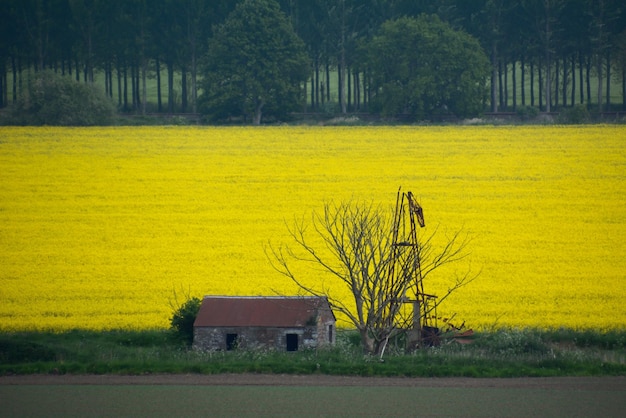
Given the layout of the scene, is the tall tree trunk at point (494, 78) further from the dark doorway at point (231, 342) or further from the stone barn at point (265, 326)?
the dark doorway at point (231, 342)

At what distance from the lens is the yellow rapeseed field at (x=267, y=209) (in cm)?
3112

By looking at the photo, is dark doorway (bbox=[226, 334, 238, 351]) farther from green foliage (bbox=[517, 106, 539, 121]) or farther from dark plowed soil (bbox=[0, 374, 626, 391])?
green foliage (bbox=[517, 106, 539, 121])

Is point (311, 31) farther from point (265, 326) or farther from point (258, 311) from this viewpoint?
point (265, 326)

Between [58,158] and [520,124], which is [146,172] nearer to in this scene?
[58,158]

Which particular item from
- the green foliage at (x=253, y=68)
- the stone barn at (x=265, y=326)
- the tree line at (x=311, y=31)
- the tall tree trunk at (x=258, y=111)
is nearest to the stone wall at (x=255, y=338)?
the stone barn at (x=265, y=326)

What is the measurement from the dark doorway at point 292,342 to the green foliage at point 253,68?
6016 centimetres

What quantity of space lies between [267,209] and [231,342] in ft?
66.9

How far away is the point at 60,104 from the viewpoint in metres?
80.8

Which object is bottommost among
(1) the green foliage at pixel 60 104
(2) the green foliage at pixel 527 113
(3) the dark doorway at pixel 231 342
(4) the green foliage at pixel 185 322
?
(3) the dark doorway at pixel 231 342

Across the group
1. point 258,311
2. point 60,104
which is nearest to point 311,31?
→ point 60,104

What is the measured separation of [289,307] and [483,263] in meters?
11.5

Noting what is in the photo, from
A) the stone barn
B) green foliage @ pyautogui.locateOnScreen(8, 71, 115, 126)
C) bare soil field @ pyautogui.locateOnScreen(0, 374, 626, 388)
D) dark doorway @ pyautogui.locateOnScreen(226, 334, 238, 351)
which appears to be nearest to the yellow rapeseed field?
the stone barn

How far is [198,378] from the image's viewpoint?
22438 millimetres

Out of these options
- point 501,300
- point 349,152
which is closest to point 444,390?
point 501,300
